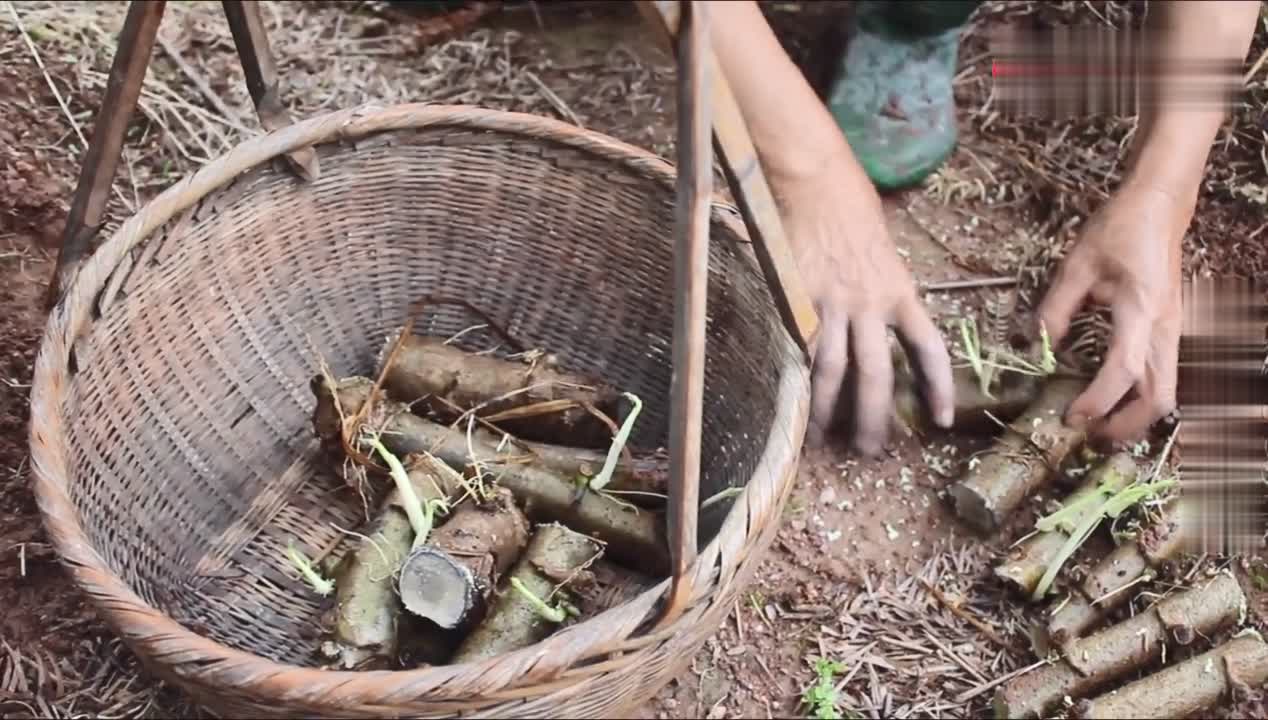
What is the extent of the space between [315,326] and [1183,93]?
1103mm

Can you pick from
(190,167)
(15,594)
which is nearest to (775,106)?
(190,167)

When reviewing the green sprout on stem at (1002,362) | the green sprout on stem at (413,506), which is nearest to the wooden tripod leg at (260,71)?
the green sprout on stem at (413,506)

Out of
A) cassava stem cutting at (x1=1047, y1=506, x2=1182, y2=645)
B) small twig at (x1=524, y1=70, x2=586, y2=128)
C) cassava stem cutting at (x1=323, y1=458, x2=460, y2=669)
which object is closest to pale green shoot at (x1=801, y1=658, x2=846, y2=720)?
cassava stem cutting at (x1=1047, y1=506, x2=1182, y2=645)

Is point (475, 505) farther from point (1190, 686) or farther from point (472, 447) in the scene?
point (1190, 686)

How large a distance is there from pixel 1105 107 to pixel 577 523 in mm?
1079

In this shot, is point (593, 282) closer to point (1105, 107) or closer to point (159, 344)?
point (159, 344)

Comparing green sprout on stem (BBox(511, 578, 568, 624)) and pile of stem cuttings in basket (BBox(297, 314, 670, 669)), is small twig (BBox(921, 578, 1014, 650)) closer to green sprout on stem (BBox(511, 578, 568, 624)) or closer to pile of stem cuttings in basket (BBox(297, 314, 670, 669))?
pile of stem cuttings in basket (BBox(297, 314, 670, 669))

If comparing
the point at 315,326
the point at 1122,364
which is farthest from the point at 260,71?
the point at 1122,364

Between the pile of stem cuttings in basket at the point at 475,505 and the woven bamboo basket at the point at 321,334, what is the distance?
0.27ft

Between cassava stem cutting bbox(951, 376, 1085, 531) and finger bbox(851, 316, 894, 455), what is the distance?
12cm

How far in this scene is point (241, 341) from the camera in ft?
4.58

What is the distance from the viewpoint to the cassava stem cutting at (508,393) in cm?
136

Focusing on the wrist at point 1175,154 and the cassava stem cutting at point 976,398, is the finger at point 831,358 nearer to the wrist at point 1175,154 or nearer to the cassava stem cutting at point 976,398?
the cassava stem cutting at point 976,398

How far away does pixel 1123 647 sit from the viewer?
4.10ft
